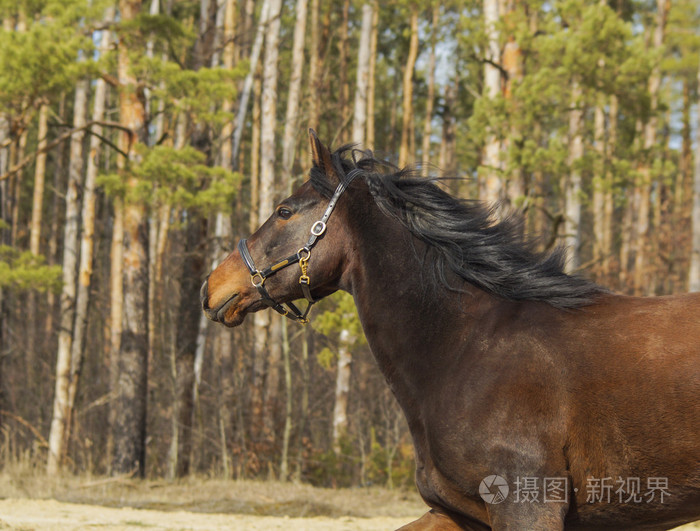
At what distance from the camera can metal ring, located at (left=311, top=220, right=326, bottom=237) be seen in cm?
370

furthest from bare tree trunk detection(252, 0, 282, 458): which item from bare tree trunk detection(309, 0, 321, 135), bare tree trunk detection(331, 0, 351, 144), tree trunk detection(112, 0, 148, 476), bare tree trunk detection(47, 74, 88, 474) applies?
bare tree trunk detection(331, 0, 351, 144)

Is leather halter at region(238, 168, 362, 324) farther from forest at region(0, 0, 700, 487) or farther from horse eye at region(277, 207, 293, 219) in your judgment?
forest at region(0, 0, 700, 487)

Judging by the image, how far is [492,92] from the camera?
39.4 feet

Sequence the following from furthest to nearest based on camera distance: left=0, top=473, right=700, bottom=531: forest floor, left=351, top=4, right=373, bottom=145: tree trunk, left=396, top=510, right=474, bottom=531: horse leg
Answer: left=351, top=4, right=373, bottom=145: tree trunk < left=0, top=473, right=700, bottom=531: forest floor < left=396, top=510, right=474, bottom=531: horse leg

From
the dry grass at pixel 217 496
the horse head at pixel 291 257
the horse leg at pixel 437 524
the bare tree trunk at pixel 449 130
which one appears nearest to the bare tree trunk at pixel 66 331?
the dry grass at pixel 217 496

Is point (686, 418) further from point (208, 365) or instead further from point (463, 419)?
point (208, 365)

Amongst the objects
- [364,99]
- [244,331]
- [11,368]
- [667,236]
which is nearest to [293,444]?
[244,331]

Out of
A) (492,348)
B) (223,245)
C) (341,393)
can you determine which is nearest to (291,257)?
(492,348)

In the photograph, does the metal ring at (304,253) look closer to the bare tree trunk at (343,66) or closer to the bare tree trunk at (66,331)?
the bare tree trunk at (66,331)

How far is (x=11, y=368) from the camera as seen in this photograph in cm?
2117

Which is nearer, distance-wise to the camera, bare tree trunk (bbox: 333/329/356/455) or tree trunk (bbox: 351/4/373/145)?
bare tree trunk (bbox: 333/329/356/455)

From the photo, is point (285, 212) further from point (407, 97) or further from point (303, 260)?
point (407, 97)

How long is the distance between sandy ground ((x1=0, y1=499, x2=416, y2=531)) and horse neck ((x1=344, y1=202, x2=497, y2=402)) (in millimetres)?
4667

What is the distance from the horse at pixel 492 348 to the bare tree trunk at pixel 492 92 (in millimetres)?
7781
